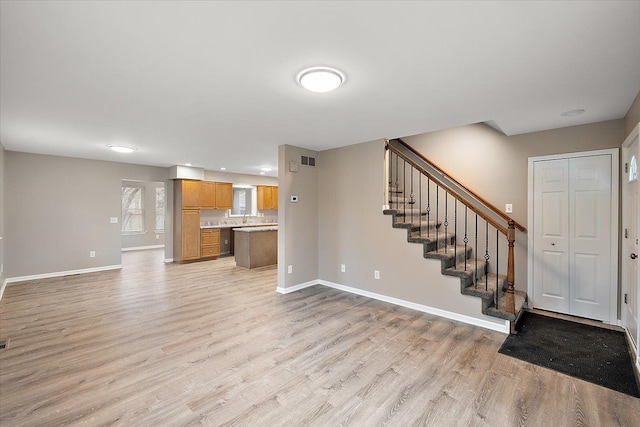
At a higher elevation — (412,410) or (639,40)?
(639,40)

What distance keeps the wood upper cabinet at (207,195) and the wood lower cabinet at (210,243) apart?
25.8 inches

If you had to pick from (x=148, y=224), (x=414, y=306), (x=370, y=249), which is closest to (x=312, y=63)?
(x=370, y=249)

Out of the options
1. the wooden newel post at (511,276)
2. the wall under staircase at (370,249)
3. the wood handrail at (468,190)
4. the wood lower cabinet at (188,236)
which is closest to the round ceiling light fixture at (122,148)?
the wood lower cabinet at (188,236)

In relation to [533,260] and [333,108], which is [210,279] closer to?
[333,108]

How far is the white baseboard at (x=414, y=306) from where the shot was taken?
322cm

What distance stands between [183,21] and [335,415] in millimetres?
2585

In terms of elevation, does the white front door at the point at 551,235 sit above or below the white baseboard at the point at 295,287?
above

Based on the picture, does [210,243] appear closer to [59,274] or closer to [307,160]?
[59,274]

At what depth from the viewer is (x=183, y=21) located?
159cm

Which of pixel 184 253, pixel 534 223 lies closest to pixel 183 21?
pixel 534 223

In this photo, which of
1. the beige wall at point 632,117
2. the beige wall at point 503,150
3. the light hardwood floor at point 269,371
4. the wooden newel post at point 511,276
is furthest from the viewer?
the beige wall at point 503,150

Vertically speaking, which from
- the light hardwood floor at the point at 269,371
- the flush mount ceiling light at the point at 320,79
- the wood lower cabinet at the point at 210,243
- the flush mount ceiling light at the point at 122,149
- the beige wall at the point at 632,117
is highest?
the flush mount ceiling light at the point at 122,149

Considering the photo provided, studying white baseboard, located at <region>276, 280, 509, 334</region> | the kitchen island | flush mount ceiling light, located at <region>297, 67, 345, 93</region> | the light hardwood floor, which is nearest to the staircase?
white baseboard, located at <region>276, 280, 509, 334</region>

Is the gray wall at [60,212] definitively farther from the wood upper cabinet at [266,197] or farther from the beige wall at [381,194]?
the beige wall at [381,194]
